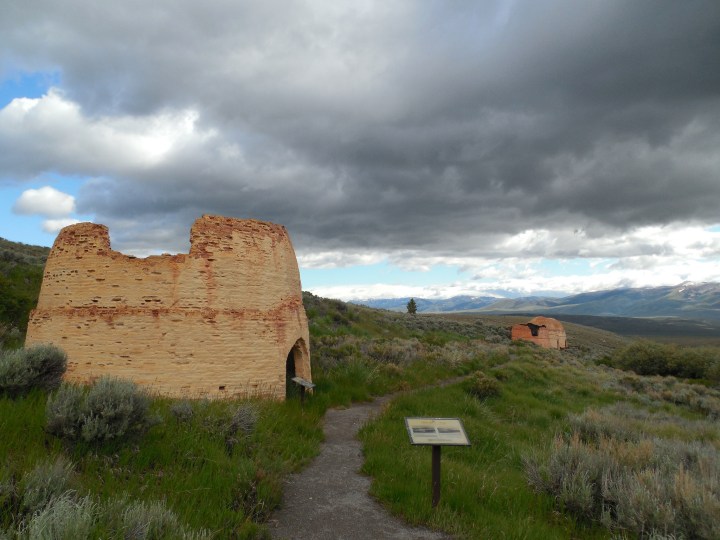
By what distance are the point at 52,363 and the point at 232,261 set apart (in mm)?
3871

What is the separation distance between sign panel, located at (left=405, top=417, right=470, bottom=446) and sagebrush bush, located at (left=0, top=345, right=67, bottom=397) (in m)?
5.78

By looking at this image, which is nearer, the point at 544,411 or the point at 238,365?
the point at 238,365

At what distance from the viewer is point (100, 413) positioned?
5371 mm

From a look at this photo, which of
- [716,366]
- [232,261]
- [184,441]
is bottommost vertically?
[716,366]

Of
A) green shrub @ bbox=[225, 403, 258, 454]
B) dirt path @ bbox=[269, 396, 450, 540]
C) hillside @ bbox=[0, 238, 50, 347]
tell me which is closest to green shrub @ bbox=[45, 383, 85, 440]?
green shrub @ bbox=[225, 403, 258, 454]

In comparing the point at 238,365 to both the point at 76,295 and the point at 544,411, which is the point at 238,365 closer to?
the point at 76,295

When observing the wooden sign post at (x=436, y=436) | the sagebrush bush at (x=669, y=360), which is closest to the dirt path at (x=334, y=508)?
the wooden sign post at (x=436, y=436)

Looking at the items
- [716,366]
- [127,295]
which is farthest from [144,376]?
[716,366]

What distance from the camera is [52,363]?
710cm

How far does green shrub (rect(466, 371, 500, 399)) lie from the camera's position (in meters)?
14.2

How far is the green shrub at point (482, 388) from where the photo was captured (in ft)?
46.4

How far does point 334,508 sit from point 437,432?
1691mm

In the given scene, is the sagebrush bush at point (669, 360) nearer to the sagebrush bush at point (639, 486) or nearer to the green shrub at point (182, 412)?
the sagebrush bush at point (639, 486)

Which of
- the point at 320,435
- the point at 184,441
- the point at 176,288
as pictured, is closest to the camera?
the point at 184,441
